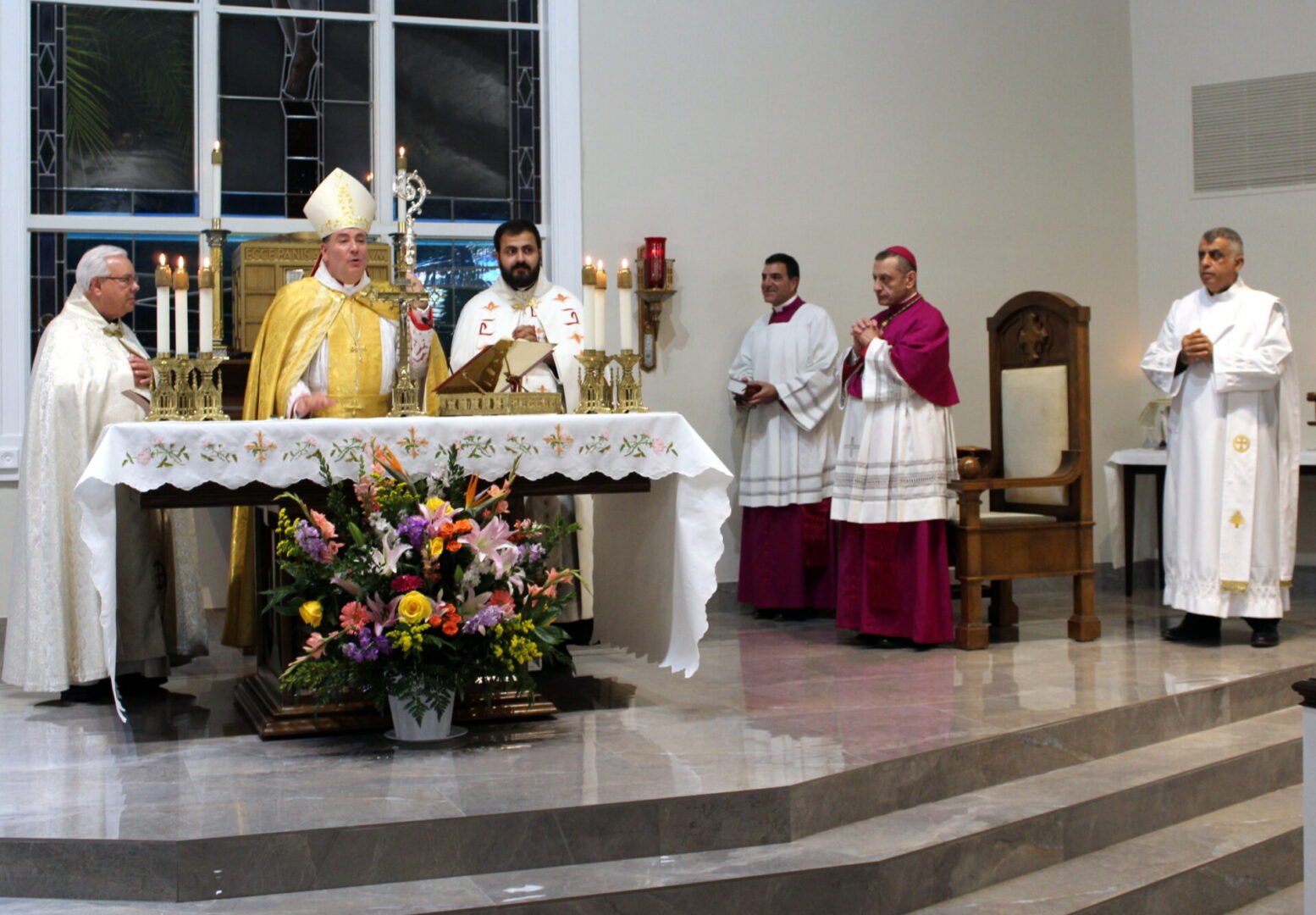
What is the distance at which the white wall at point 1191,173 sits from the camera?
780 centimetres

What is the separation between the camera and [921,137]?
777 centimetres

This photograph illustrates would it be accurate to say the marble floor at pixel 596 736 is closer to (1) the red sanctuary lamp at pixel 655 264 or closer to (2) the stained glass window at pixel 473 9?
(1) the red sanctuary lamp at pixel 655 264

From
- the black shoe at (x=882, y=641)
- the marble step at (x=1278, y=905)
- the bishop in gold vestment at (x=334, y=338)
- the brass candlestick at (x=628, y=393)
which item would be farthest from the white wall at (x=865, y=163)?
the marble step at (x=1278, y=905)

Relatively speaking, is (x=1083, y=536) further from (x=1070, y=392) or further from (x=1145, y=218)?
(x=1145, y=218)

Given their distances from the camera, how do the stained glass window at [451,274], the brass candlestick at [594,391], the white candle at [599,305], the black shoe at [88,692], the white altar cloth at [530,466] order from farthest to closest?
the stained glass window at [451,274], the black shoe at [88,692], the brass candlestick at [594,391], the white candle at [599,305], the white altar cloth at [530,466]

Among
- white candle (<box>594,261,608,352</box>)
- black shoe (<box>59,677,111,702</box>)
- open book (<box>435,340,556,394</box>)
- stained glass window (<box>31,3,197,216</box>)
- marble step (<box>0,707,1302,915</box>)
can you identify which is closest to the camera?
marble step (<box>0,707,1302,915</box>)

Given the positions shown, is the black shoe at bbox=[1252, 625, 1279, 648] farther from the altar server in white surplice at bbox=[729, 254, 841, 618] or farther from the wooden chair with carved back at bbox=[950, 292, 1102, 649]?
the altar server in white surplice at bbox=[729, 254, 841, 618]

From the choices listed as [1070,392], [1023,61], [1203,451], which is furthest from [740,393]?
[1023,61]

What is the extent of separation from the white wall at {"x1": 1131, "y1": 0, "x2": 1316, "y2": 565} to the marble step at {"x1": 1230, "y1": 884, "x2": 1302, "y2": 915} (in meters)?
4.18

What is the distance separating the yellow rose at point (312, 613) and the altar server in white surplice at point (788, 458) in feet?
10.6

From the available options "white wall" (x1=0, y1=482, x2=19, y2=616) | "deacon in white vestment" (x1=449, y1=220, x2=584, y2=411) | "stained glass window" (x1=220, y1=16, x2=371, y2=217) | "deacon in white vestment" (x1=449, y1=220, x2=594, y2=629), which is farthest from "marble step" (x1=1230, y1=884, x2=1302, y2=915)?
"white wall" (x1=0, y1=482, x2=19, y2=616)

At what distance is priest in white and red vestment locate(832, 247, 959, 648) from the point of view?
5816mm

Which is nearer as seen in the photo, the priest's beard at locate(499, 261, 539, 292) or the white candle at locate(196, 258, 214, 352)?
the white candle at locate(196, 258, 214, 352)

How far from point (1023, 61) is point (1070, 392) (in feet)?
9.55
